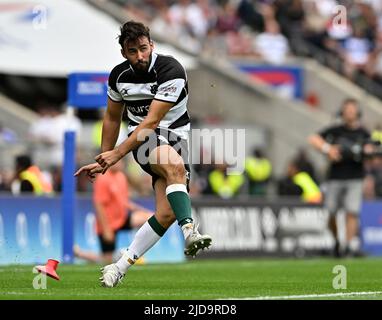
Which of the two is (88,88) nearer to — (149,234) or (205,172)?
(149,234)

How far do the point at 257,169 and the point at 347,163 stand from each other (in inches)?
194

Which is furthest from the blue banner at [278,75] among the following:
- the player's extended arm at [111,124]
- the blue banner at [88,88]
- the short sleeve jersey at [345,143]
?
the player's extended arm at [111,124]

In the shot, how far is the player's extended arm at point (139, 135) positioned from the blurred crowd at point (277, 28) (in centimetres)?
1601

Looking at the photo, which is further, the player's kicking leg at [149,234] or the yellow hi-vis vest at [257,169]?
the yellow hi-vis vest at [257,169]

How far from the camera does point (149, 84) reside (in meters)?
9.93

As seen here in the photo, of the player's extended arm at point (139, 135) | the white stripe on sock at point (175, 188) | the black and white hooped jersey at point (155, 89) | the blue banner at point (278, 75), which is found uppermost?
the blue banner at point (278, 75)

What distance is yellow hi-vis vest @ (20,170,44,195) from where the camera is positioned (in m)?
17.3

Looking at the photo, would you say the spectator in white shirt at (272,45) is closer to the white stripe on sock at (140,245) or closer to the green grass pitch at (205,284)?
the green grass pitch at (205,284)

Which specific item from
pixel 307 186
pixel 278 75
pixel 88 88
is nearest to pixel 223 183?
→ pixel 307 186

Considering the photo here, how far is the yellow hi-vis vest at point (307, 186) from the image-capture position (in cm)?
2065

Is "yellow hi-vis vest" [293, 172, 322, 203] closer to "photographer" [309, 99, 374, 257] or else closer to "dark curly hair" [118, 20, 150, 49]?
"photographer" [309, 99, 374, 257]

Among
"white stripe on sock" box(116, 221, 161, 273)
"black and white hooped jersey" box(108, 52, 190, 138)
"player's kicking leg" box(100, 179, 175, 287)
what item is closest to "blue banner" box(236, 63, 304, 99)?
"black and white hooped jersey" box(108, 52, 190, 138)

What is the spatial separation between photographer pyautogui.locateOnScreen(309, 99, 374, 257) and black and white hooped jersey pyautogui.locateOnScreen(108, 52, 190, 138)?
A: 7676 millimetres
